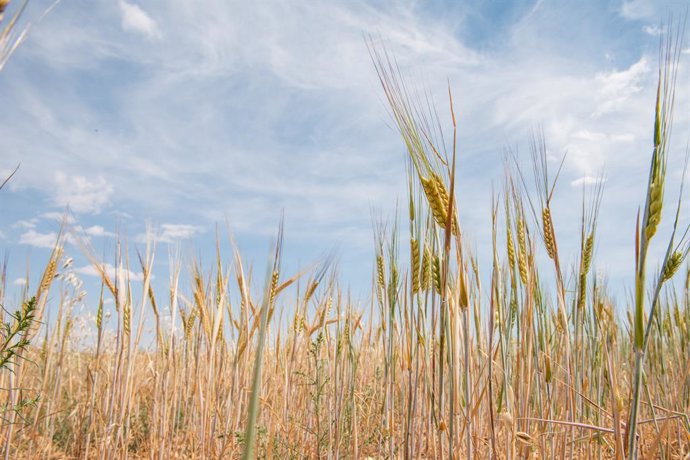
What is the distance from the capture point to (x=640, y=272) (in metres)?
0.94

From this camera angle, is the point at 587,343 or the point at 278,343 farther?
the point at 278,343

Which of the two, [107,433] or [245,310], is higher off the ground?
[245,310]

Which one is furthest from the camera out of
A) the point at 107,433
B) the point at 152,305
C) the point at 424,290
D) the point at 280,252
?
the point at 152,305

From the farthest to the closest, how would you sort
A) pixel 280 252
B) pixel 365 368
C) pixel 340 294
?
pixel 365 368
pixel 340 294
pixel 280 252

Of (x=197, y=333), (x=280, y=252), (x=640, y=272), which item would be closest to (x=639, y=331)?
(x=640, y=272)

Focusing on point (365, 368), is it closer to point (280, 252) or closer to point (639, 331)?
point (280, 252)

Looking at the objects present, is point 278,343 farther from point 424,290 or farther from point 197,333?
point 424,290

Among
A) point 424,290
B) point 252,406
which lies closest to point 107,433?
point 424,290

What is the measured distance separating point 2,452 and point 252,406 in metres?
3.13

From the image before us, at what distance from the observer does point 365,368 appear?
4422 mm

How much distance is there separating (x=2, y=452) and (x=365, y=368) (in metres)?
2.66

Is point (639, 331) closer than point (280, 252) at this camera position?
Yes

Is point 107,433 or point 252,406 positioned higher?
point 252,406

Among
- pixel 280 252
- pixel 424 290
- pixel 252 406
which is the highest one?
pixel 280 252
